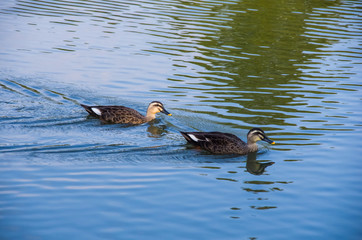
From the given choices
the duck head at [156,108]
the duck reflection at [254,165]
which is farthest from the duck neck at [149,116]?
the duck reflection at [254,165]

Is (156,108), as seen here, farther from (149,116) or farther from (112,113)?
(112,113)

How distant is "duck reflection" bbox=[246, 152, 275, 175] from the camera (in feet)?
37.2

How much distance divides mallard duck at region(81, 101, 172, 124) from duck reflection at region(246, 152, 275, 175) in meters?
2.91

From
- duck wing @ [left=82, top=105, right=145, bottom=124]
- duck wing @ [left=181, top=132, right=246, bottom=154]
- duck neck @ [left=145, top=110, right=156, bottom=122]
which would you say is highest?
duck neck @ [left=145, top=110, right=156, bottom=122]

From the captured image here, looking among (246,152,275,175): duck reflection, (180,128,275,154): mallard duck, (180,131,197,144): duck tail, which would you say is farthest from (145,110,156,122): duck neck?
(246,152,275,175): duck reflection

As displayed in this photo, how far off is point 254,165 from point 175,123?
3.33 meters

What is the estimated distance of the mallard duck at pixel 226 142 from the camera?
493 inches

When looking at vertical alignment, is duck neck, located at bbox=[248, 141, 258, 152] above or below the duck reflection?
above

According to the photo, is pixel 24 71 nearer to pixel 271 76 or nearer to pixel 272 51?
pixel 271 76

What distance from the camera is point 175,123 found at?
48.0ft

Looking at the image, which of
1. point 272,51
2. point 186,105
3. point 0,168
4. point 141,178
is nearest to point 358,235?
point 141,178

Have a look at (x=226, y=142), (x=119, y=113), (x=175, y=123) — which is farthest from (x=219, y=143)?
(x=119, y=113)

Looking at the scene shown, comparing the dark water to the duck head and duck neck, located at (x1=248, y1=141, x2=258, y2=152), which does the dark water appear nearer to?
duck neck, located at (x1=248, y1=141, x2=258, y2=152)

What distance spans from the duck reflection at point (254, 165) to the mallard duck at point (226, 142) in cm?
30
